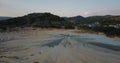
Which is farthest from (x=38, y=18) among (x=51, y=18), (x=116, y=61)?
(x=116, y=61)

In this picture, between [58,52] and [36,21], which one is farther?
[36,21]

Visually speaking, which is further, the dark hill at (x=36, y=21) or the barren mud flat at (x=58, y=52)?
the dark hill at (x=36, y=21)

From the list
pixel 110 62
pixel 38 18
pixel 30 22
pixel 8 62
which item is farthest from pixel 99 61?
pixel 38 18

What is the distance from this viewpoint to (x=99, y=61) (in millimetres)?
17531

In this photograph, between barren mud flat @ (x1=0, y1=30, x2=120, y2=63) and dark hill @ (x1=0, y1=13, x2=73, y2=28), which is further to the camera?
dark hill @ (x1=0, y1=13, x2=73, y2=28)

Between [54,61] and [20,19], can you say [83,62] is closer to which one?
[54,61]

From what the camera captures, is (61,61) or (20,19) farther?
(20,19)

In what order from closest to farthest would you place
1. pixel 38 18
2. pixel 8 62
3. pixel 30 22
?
pixel 8 62 < pixel 30 22 < pixel 38 18

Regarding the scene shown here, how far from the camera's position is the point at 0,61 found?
1559 cm

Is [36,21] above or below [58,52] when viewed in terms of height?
above

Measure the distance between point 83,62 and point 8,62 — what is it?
217 inches

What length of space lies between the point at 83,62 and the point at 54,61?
2.21 metres

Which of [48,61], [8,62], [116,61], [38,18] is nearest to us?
[8,62]

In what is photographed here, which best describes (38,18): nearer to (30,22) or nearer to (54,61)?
(30,22)
